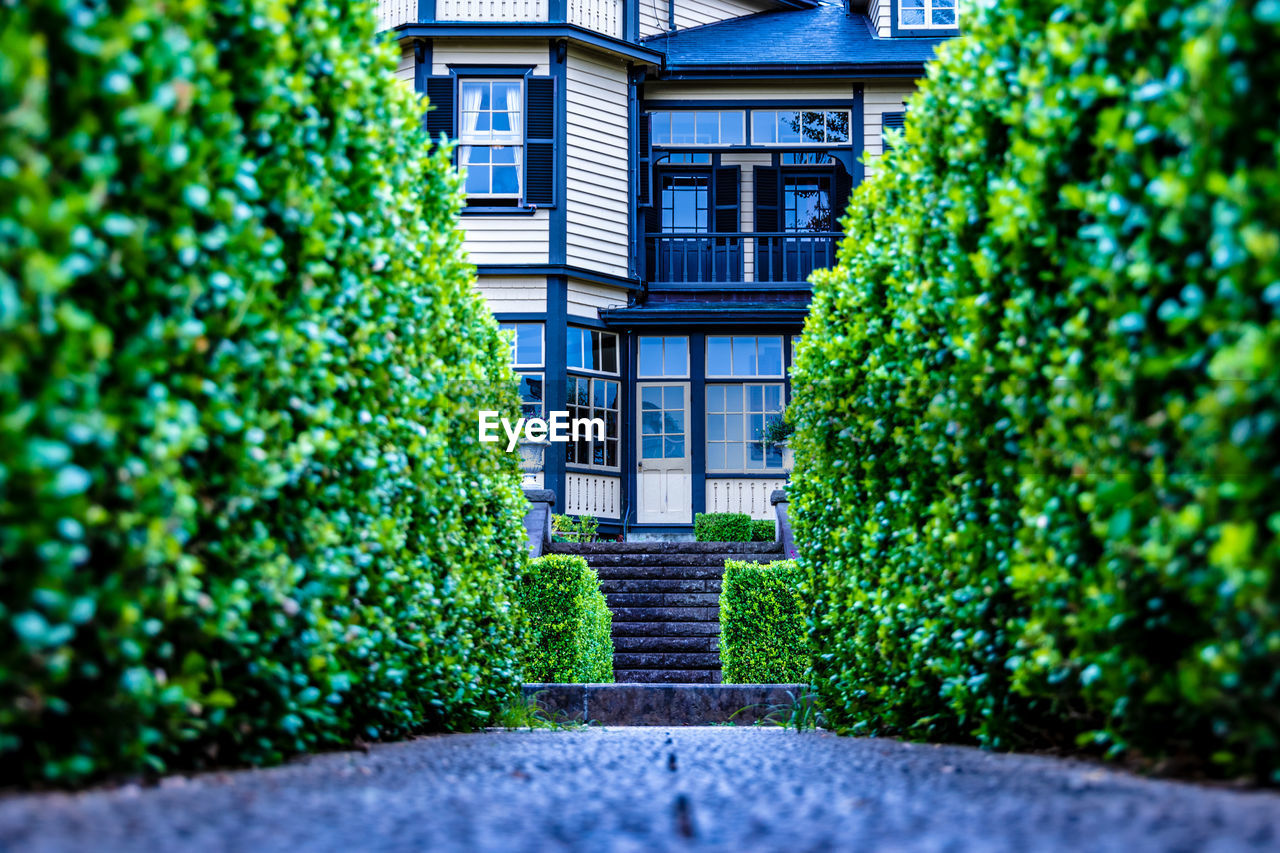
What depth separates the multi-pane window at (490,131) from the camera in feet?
55.0

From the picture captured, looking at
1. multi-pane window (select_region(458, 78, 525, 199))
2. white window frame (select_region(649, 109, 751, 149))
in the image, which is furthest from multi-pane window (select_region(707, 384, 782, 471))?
multi-pane window (select_region(458, 78, 525, 199))

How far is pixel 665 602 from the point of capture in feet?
37.9

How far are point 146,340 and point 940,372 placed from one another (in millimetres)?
2823

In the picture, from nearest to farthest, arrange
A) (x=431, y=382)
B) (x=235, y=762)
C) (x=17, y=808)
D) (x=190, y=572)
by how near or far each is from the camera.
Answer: (x=17, y=808) → (x=190, y=572) → (x=235, y=762) → (x=431, y=382)

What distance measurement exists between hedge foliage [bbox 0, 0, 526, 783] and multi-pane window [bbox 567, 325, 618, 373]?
39.5 feet

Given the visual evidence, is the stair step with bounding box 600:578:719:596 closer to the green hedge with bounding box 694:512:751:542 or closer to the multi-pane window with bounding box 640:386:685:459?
the green hedge with bounding box 694:512:751:542

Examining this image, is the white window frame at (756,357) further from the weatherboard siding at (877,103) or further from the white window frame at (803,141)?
the weatherboard siding at (877,103)

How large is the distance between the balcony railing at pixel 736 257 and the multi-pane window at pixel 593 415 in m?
2.10

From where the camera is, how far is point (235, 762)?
3.06 m

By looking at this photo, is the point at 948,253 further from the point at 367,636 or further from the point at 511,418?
the point at 511,418

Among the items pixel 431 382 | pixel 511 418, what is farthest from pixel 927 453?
pixel 511 418

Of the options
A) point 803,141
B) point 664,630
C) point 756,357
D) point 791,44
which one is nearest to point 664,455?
point 756,357

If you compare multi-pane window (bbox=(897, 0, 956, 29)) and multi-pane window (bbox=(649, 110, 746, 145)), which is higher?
multi-pane window (bbox=(897, 0, 956, 29))

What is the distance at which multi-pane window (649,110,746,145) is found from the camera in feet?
59.8
